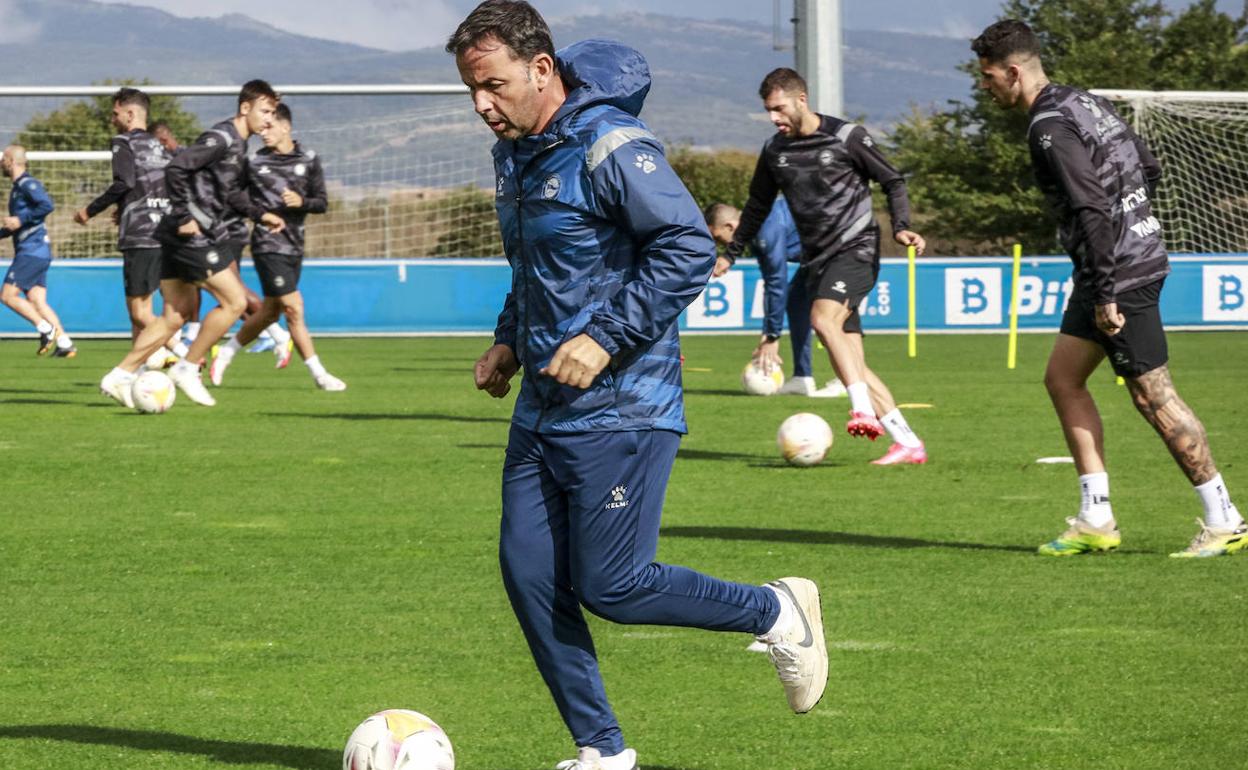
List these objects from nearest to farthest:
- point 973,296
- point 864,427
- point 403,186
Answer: point 864,427 → point 973,296 → point 403,186

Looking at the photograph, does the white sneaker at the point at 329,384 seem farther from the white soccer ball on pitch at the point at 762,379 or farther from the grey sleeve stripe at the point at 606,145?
the grey sleeve stripe at the point at 606,145

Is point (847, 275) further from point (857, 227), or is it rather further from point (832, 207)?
point (832, 207)

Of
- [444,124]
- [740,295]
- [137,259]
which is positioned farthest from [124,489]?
[444,124]

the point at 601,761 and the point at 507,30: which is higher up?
the point at 507,30

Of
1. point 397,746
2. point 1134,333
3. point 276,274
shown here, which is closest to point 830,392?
point 276,274

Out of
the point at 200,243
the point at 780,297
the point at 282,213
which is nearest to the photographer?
the point at 200,243

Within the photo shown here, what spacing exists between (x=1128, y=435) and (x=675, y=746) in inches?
323

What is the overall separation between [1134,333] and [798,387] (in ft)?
30.0

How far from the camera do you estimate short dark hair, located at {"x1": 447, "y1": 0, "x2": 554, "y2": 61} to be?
168 inches

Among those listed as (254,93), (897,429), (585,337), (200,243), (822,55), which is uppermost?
(822,55)

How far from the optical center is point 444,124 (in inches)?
1267

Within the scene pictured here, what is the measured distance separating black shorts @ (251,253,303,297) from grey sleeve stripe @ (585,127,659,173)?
11.7 m

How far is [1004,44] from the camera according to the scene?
24.1 ft

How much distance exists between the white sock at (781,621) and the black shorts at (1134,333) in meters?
2.92
